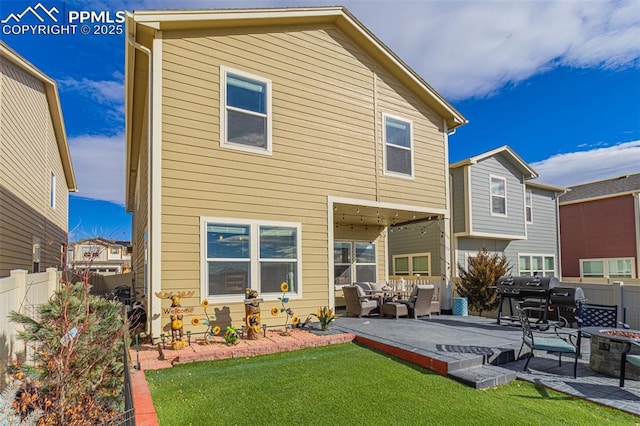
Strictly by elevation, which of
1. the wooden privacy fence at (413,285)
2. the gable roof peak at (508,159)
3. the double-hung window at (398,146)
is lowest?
the wooden privacy fence at (413,285)

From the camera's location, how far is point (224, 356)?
5.47 m

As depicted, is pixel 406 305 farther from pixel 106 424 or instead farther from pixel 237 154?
pixel 106 424

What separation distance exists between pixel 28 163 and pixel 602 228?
2362 cm

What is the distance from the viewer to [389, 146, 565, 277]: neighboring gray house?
1377 cm

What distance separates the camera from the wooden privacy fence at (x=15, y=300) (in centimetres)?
402

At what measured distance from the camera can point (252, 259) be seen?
22.7 ft

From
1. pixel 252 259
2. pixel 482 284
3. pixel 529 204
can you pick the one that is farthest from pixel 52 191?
pixel 529 204

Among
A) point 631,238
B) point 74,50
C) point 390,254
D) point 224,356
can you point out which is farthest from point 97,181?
point 631,238

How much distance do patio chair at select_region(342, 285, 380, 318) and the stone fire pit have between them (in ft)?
15.6

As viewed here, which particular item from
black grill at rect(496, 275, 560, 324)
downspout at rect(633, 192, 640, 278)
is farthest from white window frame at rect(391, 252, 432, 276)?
downspout at rect(633, 192, 640, 278)

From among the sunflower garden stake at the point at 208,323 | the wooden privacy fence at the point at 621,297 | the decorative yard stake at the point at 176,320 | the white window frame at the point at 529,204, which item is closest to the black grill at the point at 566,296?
the wooden privacy fence at the point at 621,297

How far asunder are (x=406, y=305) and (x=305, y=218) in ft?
11.9

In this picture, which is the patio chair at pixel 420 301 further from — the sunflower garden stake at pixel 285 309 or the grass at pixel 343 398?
the grass at pixel 343 398

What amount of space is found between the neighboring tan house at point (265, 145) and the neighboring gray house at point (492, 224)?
4.33 m
